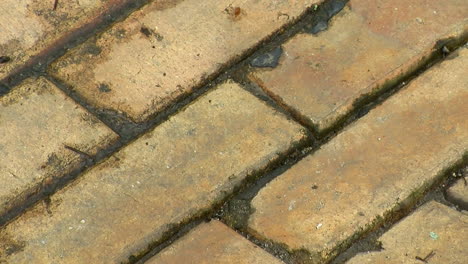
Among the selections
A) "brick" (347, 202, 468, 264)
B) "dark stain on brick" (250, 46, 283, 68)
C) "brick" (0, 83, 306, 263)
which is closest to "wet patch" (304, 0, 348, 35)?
"dark stain on brick" (250, 46, 283, 68)

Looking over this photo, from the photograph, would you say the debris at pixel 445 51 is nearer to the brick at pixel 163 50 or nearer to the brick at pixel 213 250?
the brick at pixel 163 50

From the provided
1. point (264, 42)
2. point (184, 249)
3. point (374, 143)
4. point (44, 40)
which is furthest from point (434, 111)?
point (44, 40)

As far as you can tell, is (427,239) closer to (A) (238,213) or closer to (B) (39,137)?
(A) (238,213)

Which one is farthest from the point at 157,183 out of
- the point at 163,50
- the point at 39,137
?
the point at 163,50

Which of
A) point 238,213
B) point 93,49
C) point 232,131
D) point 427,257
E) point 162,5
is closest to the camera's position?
point 427,257

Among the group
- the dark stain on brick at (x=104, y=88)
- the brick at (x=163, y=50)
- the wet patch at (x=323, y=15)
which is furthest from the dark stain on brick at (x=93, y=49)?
the wet patch at (x=323, y=15)

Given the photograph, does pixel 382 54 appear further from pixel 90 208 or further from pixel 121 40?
pixel 90 208
